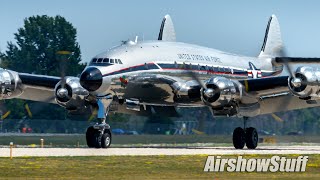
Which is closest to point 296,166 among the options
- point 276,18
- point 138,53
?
point 138,53

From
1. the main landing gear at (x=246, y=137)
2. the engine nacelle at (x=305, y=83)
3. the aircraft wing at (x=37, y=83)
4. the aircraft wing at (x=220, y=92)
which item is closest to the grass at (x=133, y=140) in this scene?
the aircraft wing at (x=37, y=83)

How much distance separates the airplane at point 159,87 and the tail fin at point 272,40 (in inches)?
381

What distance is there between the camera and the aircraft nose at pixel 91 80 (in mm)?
42375

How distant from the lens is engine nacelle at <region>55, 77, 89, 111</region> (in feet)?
148

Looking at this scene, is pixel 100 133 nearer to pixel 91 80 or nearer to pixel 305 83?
pixel 91 80

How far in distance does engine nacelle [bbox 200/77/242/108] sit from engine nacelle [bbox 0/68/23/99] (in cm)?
959

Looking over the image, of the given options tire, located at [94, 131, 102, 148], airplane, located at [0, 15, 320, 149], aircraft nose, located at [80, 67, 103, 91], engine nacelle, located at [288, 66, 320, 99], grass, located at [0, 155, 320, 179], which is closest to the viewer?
grass, located at [0, 155, 320, 179]

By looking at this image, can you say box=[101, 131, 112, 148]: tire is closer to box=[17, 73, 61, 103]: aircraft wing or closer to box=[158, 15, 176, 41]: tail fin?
box=[17, 73, 61, 103]: aircraft wing

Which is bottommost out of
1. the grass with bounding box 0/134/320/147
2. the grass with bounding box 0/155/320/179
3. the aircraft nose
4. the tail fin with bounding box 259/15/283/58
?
the grass with bounding box 0/134/320/147

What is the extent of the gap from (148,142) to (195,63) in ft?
36.7

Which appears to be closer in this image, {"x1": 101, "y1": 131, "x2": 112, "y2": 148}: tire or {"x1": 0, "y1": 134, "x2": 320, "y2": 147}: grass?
{"x1": 101, "y1": 131, "x2": 112, "y2": 148}: tire

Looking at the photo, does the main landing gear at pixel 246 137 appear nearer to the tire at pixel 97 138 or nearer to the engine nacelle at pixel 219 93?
the engine nacelle at pixel 219 93

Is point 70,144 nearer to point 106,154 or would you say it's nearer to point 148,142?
point 148,142

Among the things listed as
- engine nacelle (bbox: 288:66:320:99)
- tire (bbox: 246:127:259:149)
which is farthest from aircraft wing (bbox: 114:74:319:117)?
tire (bbox: 246:127:259:149)
